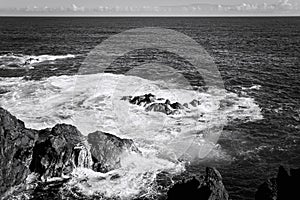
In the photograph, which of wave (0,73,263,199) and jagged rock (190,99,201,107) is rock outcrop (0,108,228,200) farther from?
jagged rock (190,99,201,107)

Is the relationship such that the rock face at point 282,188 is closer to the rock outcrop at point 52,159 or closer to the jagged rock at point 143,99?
the rock outcrop at point 52,159

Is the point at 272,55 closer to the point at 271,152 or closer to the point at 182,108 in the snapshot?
the point at 182,108

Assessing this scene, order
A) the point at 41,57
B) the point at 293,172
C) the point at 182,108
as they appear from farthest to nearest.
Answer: the point at 41,57 < the point at 182,108 < the point at 293,172

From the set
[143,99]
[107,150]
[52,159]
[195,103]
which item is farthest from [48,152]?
[195,103]

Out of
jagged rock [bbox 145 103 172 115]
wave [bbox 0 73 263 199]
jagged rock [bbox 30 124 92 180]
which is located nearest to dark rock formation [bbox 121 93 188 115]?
jagged rock [bbox 145 103 172 115]

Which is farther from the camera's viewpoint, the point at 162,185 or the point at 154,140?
the point at 154,140

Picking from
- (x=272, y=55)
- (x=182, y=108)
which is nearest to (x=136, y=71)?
(x=182, y=108)

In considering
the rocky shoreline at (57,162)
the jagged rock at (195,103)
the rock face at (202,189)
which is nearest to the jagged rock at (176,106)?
the jagged rock at (195,103)

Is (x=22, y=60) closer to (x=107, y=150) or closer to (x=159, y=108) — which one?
(x=159, y=108)
